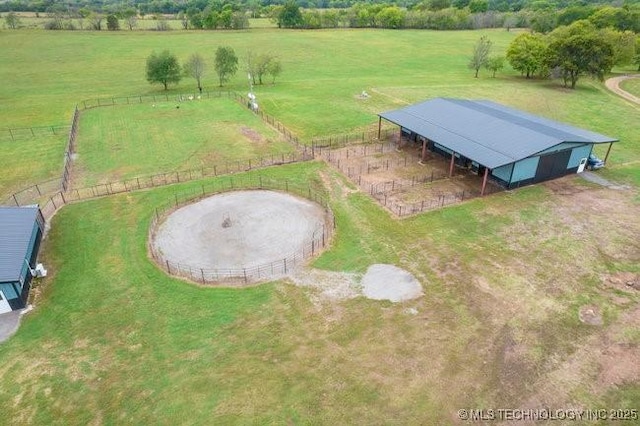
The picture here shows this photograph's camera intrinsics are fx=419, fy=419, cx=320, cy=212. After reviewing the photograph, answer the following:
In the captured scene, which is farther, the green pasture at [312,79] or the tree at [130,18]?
the tree at [130,18]

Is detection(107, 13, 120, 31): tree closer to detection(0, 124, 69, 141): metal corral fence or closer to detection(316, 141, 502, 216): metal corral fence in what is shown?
detection(0, 124, 69, 141): metal corral fence

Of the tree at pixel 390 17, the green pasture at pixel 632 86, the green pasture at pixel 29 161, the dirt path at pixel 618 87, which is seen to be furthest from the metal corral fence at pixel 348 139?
the tree at pixel 390 17

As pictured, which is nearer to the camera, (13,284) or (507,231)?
(13,284)

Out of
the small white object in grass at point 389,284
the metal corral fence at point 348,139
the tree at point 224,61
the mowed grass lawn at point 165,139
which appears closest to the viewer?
the small white object in grass at point 389,284

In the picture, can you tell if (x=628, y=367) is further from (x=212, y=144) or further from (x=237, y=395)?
(x=212, y=144)

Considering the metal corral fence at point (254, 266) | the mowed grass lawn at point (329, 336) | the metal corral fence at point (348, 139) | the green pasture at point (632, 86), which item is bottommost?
the mowed grass lawn at point (329, 336)

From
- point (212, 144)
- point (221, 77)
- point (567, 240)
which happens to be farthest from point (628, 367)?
point (221, 77)

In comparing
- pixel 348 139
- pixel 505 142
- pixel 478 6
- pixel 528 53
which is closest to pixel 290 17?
pixel 478 6

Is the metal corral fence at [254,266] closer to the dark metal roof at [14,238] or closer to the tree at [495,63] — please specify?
the dark metal roof at [14,238]
